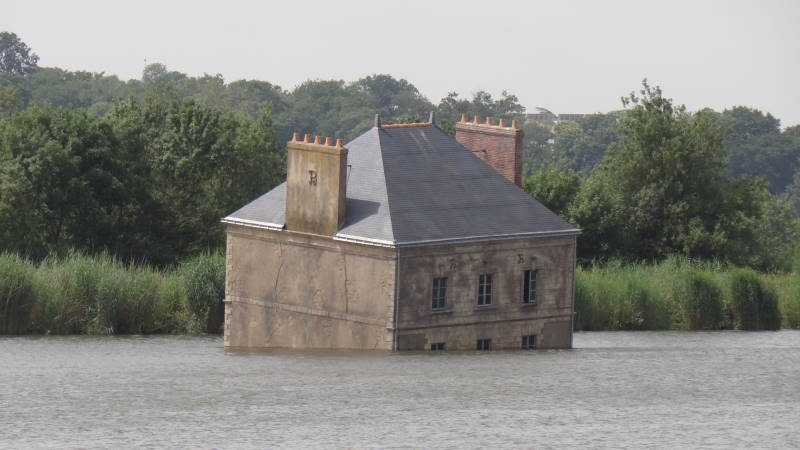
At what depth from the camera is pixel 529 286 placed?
5000 centimetres

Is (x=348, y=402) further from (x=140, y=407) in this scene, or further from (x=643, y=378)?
(x=643, y=378)

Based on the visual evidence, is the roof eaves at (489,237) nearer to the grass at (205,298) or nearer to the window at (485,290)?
the window at (485,290)

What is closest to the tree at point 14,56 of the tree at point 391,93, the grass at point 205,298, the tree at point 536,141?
the tree at point 391,93

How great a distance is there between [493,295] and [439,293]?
2302 mm

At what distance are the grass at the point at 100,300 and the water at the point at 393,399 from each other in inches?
150

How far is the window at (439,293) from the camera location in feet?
155

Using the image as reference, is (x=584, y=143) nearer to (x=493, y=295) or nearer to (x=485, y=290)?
(x=493, y=295)

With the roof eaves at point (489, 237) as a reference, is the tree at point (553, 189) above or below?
above

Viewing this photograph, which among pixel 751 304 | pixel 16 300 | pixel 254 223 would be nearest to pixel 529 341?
pixel 254 223

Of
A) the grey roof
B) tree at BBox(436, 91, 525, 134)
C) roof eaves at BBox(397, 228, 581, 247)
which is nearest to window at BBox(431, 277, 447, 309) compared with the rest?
roof eaves at BBox(397, 228, 581, 247)

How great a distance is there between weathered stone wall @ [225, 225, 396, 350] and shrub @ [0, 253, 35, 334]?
6.44 m

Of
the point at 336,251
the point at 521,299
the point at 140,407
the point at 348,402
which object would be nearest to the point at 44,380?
the point at 140,407

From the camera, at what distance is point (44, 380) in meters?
36.6

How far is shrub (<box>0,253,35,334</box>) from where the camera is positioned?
163 feet
